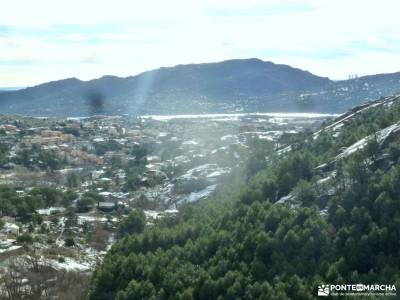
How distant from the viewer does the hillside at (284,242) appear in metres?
30.3

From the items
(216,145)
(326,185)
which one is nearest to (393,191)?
(326,185)

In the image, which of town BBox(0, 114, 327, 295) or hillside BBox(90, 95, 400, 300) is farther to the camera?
town BBox(0, 114, 327, 295)

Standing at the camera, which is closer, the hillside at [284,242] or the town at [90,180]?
the hillside at [284,242]

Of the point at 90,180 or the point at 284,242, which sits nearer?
the point at 284,242

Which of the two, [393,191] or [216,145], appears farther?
[216,145]

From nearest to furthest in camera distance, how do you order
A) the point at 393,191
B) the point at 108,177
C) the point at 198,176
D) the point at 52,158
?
the point at 393,191 → the point at 198,176 → the point at 108,177 → the point at 52,158

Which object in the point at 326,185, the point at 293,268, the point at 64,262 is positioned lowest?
the point at 64,262

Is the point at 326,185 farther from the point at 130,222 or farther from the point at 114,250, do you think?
the point at 130,222

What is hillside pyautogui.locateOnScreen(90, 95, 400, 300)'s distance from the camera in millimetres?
30328

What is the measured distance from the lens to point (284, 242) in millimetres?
34094

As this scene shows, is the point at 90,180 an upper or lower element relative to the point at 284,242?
lower

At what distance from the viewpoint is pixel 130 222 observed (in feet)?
186

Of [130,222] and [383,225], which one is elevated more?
[383,225]

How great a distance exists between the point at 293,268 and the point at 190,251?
935cm
